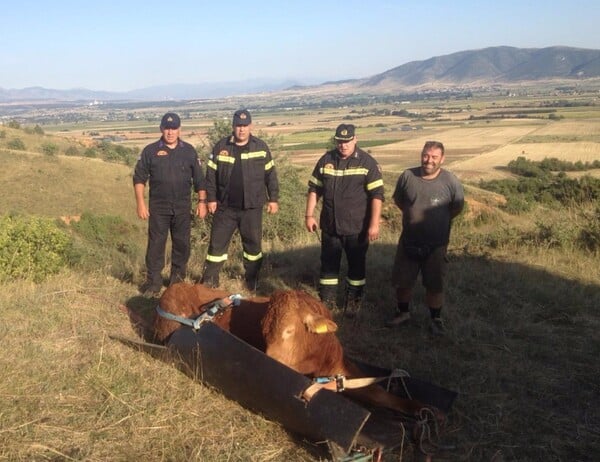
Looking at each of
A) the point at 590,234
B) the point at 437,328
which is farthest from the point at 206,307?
the point at 590,234

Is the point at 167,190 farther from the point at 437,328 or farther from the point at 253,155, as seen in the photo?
the point at 437,328

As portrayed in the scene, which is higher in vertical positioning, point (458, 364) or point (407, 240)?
point (407, 240)

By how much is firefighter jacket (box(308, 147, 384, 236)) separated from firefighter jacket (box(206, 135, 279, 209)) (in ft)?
2.50

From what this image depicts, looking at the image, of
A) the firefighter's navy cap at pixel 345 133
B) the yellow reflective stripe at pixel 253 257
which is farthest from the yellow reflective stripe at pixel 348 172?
the yellow reflective stripe at pixel 253 257

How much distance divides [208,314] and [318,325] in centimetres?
114

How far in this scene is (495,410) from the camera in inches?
150

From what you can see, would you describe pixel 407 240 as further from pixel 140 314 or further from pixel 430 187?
pixel 140 314

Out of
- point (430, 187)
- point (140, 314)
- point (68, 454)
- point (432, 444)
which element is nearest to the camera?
point (68, 454)

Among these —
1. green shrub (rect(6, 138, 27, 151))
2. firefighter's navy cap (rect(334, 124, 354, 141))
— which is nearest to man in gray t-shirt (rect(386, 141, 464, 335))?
firefighter's navy cap (rect(334, 124, 354, 141))

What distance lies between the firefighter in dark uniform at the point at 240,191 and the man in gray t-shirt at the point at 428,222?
1.59 m

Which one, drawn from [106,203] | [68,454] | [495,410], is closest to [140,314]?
[68,454]

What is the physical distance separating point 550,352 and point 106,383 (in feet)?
12.7

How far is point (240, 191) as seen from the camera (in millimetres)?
5953

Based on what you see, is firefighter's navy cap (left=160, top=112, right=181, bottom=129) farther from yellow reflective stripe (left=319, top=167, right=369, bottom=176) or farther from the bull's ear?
the bull's ear
